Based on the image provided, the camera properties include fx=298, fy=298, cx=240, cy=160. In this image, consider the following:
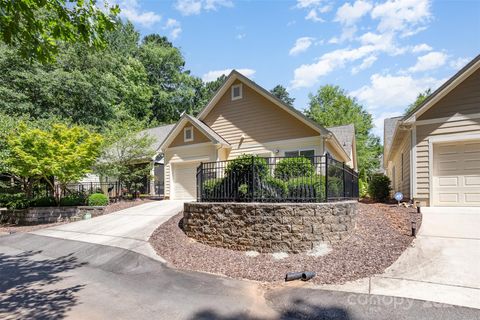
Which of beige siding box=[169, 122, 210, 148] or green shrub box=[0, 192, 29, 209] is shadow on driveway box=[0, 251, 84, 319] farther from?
beige siding box=[169, 122, 210, 148]

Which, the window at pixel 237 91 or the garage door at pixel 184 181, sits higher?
the window at pixel 237 91

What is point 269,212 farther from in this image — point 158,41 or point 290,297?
point 158,41

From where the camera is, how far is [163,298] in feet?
16.0

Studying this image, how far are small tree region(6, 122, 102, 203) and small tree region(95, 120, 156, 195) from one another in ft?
9.52

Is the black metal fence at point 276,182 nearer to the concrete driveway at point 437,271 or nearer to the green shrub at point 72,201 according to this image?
the concrete driveway at point 437,271

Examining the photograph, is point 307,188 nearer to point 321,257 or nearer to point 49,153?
point 321,257

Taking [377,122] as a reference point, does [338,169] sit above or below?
below

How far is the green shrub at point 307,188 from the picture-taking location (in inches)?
294

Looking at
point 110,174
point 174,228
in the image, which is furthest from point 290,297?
point 110,174

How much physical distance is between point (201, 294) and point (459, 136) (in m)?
9.92

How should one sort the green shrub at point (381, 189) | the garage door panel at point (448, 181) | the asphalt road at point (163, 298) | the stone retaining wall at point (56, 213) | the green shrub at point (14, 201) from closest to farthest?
the asphalt road at point (163, 298) < the garage door panel at point (448, 181) < the green shrub at point (381, 189) < the stone retaining wall at point (56, 213) < the green shrub at point (14, 201)

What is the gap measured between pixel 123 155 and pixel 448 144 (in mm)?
15885

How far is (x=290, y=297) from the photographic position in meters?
4.86

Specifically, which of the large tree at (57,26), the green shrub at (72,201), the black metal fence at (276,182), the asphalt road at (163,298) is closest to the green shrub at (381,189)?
the black metal fence at (276,182)
